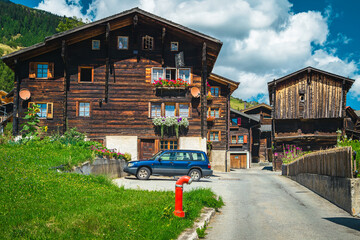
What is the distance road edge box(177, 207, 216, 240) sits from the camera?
23.8 ft

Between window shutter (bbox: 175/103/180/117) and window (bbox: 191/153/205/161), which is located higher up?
window shutter (bbox: 175/103/180/117)

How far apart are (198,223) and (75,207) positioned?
296 cm

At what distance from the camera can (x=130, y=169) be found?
19.8 meters

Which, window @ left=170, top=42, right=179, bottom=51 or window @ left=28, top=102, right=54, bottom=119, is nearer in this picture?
window @ left=28, top=102, right=54, bottom=119

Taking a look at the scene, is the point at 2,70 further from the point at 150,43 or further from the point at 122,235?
the point at 122,235

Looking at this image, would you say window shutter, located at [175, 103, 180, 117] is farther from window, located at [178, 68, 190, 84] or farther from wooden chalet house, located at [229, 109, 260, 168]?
wooden chalet house, located at [229, 109, 260, 168]

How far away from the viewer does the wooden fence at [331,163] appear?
1134cm

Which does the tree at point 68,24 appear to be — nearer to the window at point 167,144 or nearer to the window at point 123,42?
the window at point 123,42

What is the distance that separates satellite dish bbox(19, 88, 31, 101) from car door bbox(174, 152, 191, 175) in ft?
46.8

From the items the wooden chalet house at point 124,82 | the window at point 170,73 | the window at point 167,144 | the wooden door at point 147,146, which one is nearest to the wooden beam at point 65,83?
the wooden chalet house at point 124,82

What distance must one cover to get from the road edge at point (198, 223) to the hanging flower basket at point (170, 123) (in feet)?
57.5

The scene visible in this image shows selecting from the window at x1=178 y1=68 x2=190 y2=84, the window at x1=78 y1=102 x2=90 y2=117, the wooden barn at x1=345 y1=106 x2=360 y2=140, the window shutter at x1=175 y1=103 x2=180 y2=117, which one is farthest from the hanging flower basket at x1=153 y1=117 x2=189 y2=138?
the wooden barn at x1=345 y1=106 x2=360 y2=140

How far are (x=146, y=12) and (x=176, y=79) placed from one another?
5.69 metres

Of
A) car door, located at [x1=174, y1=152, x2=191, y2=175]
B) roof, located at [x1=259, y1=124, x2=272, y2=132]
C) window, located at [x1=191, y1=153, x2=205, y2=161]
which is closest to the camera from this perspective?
car door, located at [x1=174, y1=152, x2=191, y2=175]
